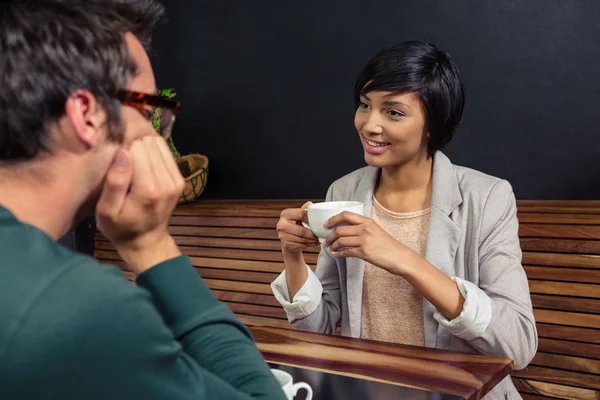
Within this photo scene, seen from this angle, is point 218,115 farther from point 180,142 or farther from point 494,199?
point 494,199

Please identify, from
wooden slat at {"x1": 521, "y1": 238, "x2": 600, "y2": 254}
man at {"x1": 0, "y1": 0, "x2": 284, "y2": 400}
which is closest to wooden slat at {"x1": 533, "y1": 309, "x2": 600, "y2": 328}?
wooden slat at {"x1": 521, "y1": 238, "x2": 600, "y2": 254}

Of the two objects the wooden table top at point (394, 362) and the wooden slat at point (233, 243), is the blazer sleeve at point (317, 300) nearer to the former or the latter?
the wooden table top at point (394, 362)

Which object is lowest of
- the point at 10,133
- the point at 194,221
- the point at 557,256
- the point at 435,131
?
the point at 194,221

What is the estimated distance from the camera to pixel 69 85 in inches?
31.3

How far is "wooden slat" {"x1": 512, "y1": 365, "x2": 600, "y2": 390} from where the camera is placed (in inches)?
84.3

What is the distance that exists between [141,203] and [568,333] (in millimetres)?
1785

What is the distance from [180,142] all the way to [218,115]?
391 mm

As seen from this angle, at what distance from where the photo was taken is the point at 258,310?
2.96 m

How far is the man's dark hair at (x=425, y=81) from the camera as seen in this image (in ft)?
5.99

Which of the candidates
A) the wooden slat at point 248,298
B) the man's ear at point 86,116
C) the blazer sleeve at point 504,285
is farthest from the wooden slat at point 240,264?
the man's ear at point 86,116

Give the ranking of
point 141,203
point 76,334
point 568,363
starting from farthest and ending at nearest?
point 568,363
point 141,203
point 76,334

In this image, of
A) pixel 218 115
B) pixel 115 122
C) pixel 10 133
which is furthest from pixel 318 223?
pixel 218 115

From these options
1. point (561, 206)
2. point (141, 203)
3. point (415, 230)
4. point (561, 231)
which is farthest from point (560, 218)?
point (141, 203)

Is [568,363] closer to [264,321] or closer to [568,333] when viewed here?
[568,333]
